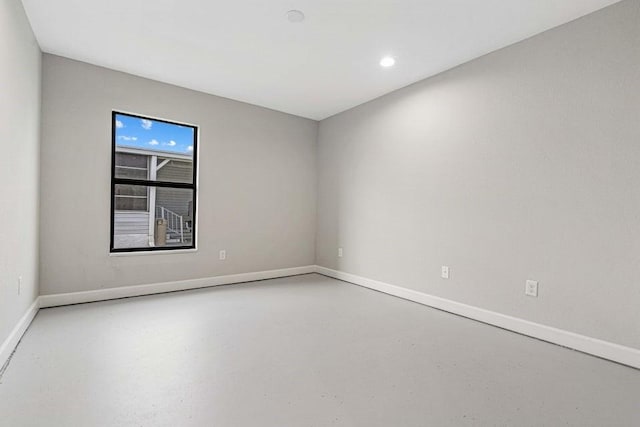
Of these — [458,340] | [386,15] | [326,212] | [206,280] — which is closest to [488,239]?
[458,340]

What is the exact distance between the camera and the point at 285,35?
267 centimetres

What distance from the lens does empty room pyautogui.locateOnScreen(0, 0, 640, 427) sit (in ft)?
5.82

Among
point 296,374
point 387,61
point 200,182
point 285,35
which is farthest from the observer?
point 200,182

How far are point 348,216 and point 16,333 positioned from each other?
3.44m

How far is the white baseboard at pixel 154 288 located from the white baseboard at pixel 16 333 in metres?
0.20

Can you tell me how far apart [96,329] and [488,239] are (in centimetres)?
340

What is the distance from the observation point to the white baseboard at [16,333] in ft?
6.33

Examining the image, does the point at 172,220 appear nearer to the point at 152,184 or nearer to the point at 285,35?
the point at 152,184

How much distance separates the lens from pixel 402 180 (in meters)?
3.67

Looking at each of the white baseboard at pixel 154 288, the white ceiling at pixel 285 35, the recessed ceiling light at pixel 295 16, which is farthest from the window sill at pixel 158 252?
the recessed ceiling light at pixel 295 16

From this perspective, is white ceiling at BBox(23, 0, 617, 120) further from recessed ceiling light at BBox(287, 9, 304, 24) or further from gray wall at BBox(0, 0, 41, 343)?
gray wall at BBox(0, 0, 41, 343)

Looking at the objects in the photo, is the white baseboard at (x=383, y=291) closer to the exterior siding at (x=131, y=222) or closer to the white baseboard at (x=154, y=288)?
the white baseboard at (x=154, y=288)

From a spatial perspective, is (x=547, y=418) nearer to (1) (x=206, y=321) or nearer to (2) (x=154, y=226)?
(1) (x=206, y=321)

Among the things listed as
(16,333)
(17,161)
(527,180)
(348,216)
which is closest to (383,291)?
(348,216)
